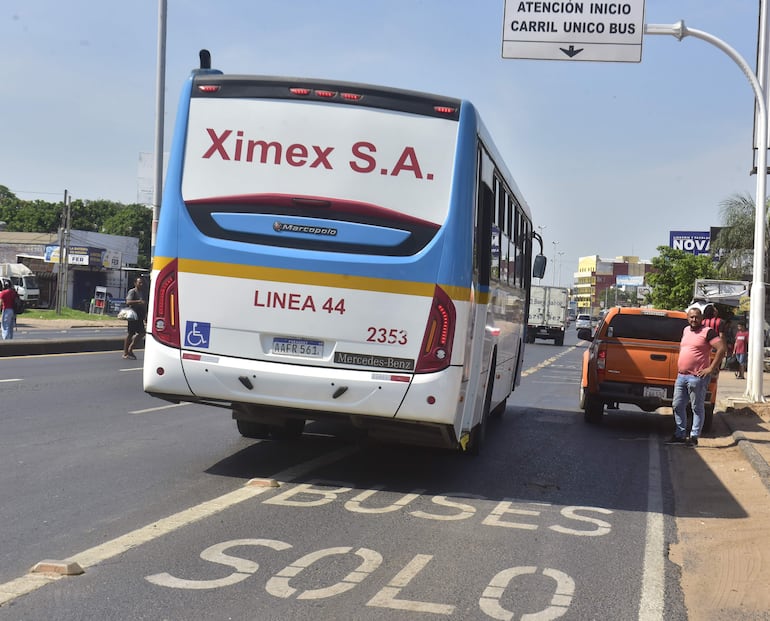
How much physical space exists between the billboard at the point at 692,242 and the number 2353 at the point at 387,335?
74.6m

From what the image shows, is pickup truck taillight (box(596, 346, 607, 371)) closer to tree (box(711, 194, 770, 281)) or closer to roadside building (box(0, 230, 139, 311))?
tree (box(711, 194, 770, 281))

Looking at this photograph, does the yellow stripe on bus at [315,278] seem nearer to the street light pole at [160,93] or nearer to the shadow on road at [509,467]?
the shadow on road at [509,467]

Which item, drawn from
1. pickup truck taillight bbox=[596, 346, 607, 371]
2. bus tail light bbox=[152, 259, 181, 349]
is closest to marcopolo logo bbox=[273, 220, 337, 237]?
bus tail light bbox=[152, 259, 181, 349]

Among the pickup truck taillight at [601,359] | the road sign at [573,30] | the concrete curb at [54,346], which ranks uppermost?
the road sign at [573,30]

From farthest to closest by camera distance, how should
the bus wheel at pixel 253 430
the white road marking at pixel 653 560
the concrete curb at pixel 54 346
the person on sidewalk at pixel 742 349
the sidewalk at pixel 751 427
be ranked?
the person on sidewalk at pixel 742 349, the concrete curb at pixel 54 346, the sidewalk at pixel 751 427, the bus wheel at pixel 253 430, the white road marking at pixel 653 560

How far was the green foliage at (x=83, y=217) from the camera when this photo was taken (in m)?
121

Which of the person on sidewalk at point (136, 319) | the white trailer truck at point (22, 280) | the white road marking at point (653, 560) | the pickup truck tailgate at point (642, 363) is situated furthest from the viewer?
the white trailer truck at point (22, 280)

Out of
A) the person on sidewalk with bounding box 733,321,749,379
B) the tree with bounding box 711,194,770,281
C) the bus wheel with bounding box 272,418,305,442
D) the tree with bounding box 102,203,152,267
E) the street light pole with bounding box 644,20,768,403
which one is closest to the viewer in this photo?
the bus wheel with bounding box 272,418,305,442

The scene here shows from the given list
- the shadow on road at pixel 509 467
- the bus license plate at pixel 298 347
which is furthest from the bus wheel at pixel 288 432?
the bus license plate at pixel 298 347

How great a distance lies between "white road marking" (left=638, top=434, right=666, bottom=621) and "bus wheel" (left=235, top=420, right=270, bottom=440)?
3959 mm

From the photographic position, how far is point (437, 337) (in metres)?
7.90

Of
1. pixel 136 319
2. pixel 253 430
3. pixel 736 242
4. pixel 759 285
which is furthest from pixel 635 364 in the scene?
pixel 736 242

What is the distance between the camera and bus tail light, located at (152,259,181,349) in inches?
321

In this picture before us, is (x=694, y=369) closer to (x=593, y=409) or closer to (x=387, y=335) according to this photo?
(x=593, y=409)
